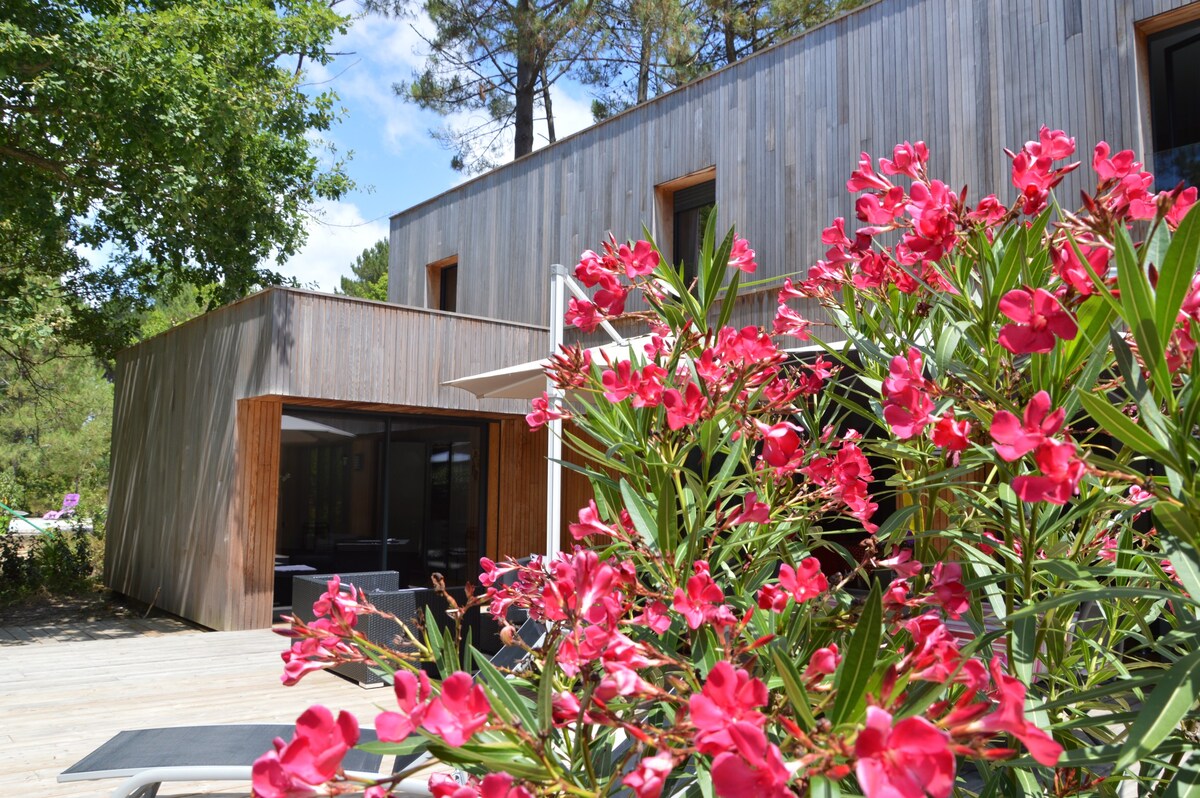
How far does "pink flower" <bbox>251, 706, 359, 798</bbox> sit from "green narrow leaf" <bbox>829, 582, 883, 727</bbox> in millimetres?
353

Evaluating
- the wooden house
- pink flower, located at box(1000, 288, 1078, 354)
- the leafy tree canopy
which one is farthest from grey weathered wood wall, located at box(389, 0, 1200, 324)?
pink flower, located at box(1000, 288, 1078, 354)

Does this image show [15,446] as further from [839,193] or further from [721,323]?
[721,323]

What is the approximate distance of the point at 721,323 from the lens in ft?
4.08

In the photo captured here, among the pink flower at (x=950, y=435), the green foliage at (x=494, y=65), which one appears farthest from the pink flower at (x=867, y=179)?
the green foliage at (x=494, y=65)

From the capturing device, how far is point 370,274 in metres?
29.4

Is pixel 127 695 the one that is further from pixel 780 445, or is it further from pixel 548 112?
pixel 548 112

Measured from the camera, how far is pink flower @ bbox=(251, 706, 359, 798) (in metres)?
0.65

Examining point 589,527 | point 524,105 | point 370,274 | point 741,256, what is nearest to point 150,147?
point 524,105

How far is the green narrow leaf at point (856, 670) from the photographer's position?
68 cm

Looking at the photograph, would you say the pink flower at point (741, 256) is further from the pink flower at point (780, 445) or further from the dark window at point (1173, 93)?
the dark window at point (1173, 93)

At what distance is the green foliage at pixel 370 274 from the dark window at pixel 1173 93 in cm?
2447

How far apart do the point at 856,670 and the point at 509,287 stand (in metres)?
10.8

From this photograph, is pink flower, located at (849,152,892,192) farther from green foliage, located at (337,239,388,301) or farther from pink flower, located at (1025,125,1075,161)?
green foliage, located at (337,239,388,301)

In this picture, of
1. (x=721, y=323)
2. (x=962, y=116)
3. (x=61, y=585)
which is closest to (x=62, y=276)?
(x=61, y=585)
